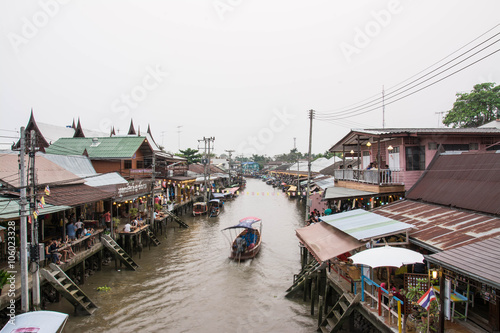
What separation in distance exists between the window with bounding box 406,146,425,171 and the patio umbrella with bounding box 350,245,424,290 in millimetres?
8905

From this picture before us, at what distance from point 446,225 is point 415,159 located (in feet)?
23.2

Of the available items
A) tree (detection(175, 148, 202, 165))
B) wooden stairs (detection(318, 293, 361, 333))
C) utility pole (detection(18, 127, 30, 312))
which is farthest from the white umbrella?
tree (detection(175, 148, 202, 165))

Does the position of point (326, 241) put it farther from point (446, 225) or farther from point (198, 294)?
point (198, 294)

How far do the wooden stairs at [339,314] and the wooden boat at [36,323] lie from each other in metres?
8.58

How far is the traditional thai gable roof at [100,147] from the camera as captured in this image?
31312 millimetres

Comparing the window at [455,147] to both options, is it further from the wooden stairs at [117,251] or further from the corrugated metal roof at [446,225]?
the wooden stairs at [117,251]

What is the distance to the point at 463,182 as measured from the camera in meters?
12.1

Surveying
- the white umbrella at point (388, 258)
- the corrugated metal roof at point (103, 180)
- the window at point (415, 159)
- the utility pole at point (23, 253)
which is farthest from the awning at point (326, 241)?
the corrugated metal roof at point (103, 180)

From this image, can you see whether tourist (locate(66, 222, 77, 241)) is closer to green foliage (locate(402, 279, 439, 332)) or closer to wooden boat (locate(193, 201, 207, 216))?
green foliage (locate(402, 279, 439, 332))

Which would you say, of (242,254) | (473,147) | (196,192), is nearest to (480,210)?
(473,147)

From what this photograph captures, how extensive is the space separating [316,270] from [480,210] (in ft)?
22.0

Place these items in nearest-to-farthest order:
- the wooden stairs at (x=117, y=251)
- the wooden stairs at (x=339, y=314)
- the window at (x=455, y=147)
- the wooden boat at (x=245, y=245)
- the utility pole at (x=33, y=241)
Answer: the wooden stairs at (x=339, y=314) < the utility pole at (x=33, y=241) < the window at (x=455, y=147) < the wooden stairs at (x=117, y=251) < the wooden boat at (x=245, y=245)

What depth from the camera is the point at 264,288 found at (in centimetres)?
1623

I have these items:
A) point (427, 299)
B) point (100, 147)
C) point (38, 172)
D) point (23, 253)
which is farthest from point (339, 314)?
point (100, 147)
